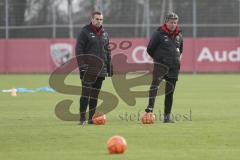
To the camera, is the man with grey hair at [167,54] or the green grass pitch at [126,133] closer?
the green grass pitch at [126,133]

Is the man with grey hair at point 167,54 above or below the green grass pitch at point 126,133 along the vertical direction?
above

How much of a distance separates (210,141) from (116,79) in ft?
43.9

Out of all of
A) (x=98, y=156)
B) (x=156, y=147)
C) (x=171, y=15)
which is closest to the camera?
(x=98, y=156)

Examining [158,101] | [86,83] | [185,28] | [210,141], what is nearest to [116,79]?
[158,101]

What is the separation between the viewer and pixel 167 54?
14664 millimetres

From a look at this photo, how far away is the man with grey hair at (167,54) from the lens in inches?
576

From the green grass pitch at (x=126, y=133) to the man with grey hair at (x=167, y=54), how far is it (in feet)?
2.28

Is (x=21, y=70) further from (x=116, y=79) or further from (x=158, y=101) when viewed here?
(x=158, y=101)

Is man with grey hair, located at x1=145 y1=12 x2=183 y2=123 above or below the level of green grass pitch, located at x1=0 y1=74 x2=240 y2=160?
above

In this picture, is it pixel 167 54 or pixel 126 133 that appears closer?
pixel 126 133

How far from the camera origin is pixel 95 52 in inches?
564

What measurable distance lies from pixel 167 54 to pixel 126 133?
8.10ft

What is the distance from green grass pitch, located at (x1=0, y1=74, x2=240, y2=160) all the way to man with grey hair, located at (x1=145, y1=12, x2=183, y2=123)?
→ 27.3 inches

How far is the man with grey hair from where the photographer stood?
14.6 metres
